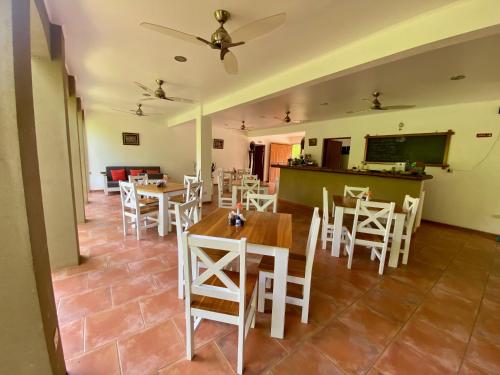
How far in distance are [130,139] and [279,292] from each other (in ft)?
24.0

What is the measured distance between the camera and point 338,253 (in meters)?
2.78

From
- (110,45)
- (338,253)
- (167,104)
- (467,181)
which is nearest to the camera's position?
(110,45)

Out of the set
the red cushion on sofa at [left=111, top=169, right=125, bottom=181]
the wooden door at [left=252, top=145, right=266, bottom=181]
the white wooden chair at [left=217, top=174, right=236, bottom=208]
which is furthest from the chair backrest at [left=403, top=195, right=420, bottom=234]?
the wooden door at [left=252, top=145, right=266, bottom=181]

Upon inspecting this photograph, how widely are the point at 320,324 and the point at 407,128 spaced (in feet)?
16.3

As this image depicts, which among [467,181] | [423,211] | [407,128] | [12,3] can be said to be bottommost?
[423,211]

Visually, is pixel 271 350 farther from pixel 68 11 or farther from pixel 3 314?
pixel 68 11

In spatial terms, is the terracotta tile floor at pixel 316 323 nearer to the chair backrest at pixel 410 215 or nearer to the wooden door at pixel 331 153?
the chair backrest at pixel 410 215

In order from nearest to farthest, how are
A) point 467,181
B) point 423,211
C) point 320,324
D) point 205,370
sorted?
point 205,370
point 320,324
point 467,181
point 423,211

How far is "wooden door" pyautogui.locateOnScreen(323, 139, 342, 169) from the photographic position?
21.1ft

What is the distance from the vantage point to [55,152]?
213cm

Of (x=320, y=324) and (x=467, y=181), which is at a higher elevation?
(x=467, y=181)

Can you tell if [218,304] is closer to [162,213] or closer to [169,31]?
[169,31]

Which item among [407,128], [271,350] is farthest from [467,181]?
[271,350]

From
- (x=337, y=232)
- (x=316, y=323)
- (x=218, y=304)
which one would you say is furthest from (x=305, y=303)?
(x=337, y=232)
